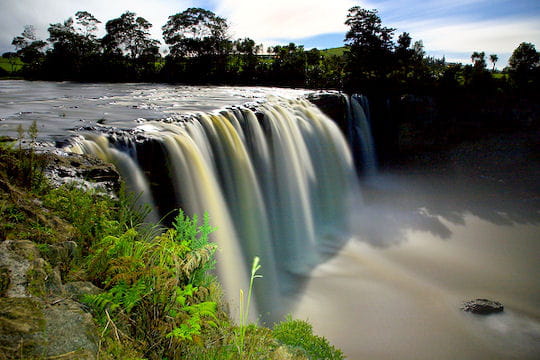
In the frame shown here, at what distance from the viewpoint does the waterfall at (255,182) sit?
838 cm

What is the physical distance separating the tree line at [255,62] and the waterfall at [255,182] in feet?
38.3

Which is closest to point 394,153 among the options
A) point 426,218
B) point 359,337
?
point 426,218

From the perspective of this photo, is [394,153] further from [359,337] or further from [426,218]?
[359,337]

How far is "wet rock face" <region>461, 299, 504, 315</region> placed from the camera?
901 centimetres

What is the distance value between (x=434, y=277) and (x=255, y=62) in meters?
28.8

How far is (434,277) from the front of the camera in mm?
10680

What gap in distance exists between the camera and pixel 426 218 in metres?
15.1

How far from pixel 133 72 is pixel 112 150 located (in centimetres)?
3724

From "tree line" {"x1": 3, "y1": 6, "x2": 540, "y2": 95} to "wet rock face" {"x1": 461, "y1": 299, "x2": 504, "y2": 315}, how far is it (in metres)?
17.8

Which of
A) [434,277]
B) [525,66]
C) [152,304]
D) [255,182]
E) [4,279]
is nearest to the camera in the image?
[4,279]

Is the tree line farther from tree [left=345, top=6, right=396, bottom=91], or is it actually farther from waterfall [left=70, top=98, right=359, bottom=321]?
waterfall [left=70, top=98, right=359, bottom=321]

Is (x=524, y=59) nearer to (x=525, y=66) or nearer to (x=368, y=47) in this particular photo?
(x=525, y=66)

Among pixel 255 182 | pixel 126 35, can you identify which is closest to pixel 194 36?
pixel 126 35

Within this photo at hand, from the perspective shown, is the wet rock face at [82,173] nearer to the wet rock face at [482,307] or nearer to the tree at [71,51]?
the wet rock face at [482,307]
